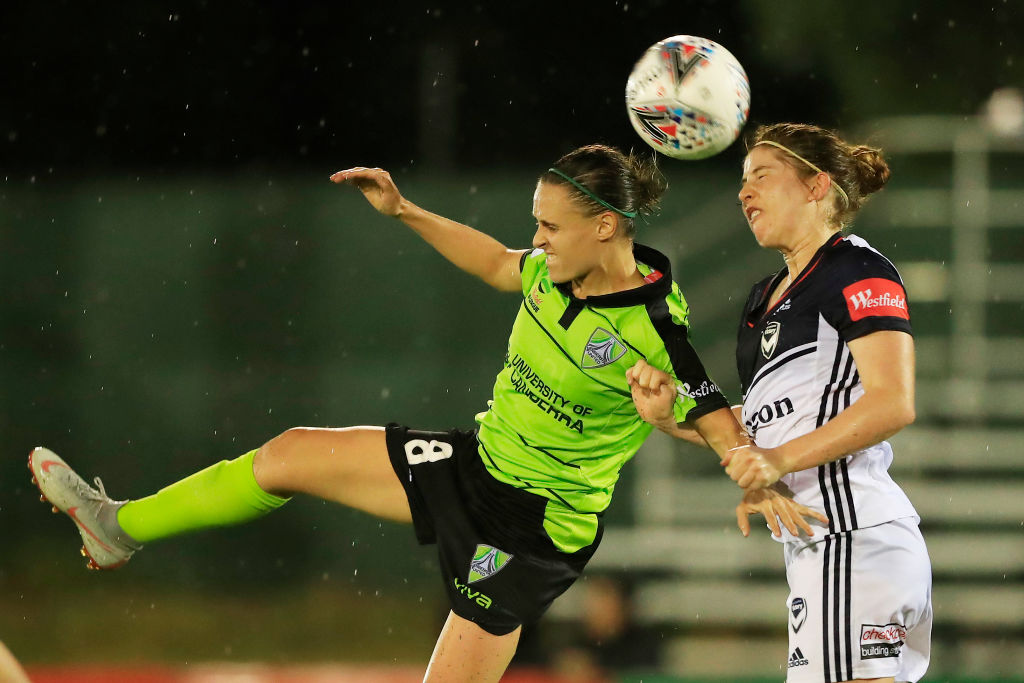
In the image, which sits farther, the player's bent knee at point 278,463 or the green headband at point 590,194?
the player's bent knee at point 278,463

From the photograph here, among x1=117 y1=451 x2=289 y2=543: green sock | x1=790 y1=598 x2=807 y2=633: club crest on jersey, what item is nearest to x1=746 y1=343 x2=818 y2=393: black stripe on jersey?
x1=790 y1=598 x2=807 y2=633: club crest on jersey

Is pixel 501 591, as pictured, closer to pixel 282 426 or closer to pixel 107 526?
pixel 107 526

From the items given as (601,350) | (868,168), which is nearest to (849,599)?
(601,350)

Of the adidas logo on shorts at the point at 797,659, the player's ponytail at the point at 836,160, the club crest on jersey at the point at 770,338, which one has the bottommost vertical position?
the adidas logo on shorts at the point at 797,659

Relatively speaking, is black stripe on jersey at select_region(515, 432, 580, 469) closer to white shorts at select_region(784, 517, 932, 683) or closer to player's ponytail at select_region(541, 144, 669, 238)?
player's ponytail at select_region(541, 144, 669, 238)

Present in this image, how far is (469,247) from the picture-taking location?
A: 413cm

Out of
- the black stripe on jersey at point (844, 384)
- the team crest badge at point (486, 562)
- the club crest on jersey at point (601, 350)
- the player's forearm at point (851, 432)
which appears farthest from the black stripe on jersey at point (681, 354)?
the team crest badge at point (486, 562)

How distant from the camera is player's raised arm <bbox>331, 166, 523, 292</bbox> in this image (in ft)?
13.4

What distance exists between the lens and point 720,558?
→ 27.4 feet

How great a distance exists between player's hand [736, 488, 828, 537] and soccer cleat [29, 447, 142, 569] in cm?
202

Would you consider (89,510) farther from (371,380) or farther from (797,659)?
(371,380)

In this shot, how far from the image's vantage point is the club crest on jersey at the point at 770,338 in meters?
3.29

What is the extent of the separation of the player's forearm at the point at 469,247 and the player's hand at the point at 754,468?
1245 mm

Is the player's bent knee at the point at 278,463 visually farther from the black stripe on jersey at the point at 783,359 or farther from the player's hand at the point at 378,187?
the black stripe on jersey at the point at 783,359
